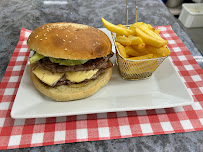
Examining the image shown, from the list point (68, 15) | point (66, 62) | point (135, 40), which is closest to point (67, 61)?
point (66, 62)

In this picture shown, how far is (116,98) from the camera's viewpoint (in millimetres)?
1758

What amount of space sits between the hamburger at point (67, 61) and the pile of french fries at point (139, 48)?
0.56ft

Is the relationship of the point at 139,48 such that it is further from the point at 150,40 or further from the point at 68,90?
the point at 68,90

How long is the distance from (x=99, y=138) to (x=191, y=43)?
210cm

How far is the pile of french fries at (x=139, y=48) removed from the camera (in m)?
1.65

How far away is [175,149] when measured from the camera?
1.41 meters

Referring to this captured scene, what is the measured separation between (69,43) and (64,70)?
25 centimetres

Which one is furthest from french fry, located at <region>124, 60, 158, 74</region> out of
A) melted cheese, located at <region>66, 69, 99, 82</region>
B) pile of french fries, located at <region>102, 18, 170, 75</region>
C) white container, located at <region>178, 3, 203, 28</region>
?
white container, located at <region>178, 3, 203, 28</region>

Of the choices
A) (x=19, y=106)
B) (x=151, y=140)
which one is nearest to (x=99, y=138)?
(x=151, y=140)

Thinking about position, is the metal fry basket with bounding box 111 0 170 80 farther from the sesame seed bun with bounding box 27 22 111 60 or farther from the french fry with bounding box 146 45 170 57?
the sesame seed bun with bounding box 27 22 111 60

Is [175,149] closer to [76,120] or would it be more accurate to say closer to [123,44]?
[76,120]

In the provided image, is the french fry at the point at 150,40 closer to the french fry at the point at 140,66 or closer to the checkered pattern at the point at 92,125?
the french fry at the point at 140,66

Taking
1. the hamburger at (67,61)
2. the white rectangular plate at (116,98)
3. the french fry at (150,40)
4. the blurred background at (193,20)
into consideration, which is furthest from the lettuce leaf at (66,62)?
the blurred background at (193,20)

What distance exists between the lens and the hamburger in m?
1.61
